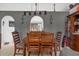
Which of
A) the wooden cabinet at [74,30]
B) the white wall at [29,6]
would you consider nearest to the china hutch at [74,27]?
the wooden cabinet at [74,30]

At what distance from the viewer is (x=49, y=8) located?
1349 mm

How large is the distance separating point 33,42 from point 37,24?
266 mm

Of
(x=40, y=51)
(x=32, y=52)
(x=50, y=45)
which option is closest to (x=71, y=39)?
(x=50, y=45)

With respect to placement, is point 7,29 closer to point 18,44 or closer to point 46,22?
point 18,44

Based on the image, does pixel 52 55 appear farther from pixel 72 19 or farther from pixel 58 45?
pixel 72 19

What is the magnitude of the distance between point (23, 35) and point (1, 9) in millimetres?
451

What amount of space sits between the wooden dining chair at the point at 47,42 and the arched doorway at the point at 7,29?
429 millimetres

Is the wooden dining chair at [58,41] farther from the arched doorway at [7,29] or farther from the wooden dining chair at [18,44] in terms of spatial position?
the arched doorway at [7,29]

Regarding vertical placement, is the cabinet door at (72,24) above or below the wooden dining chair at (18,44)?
above

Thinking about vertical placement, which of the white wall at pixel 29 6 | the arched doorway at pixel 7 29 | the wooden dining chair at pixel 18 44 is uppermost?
the white wall at pixel 29 6

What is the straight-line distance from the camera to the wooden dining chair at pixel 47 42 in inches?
54.6

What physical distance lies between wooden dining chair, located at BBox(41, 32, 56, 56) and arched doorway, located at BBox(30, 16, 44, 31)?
0.34 ft

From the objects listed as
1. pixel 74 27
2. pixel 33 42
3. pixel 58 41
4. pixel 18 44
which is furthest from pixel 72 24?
pixel 18 44

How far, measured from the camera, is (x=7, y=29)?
1332mm
